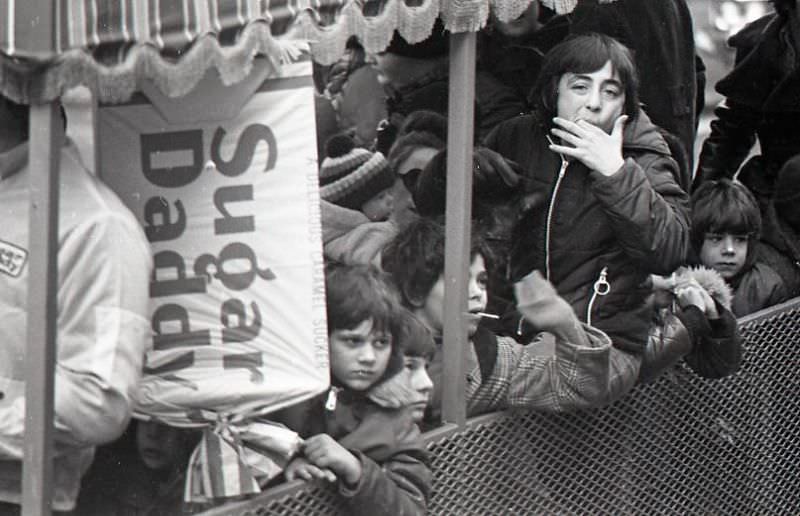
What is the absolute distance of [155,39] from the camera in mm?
3391

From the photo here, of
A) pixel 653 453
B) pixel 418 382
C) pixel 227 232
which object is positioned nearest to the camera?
pixel 227 232

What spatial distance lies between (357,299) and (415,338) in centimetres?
23

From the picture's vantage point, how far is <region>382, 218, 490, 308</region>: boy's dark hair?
412cm

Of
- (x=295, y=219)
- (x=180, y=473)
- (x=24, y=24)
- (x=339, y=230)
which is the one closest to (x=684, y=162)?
(x=339, y=230)

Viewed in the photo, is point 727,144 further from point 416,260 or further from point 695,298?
point 416,260

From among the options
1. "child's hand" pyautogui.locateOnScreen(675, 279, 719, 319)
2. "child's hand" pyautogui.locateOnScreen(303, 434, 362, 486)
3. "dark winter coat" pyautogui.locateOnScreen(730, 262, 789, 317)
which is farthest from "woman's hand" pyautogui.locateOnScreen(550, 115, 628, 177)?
"dark winter coat" pyautogui.locateOnScreen(730, 262, 789, 317)

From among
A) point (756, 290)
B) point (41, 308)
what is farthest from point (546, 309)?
point (41, 308)

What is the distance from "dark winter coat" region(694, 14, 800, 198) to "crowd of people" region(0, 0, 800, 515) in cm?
89

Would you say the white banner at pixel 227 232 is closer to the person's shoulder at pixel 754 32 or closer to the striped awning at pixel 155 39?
the striped awning at pixel 155 39

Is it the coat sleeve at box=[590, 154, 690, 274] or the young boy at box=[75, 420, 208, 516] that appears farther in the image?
the coat sleeve at box=[590, 154, 690, 274]

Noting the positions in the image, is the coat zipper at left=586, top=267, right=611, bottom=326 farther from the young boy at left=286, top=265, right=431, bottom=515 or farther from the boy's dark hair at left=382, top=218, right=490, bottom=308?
the young boy at left=286, top=265, right=431, bottom=515

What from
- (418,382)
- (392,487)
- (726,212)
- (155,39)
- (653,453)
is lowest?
(653,453)

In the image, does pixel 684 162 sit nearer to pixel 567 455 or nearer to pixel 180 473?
pixel 567 455

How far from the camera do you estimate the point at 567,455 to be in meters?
4.52
